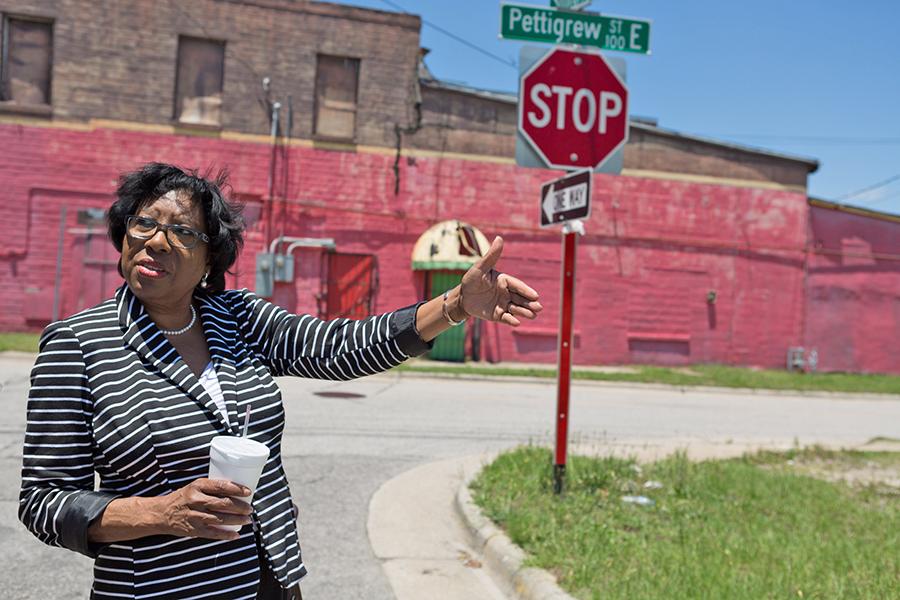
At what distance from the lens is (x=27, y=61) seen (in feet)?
63.5

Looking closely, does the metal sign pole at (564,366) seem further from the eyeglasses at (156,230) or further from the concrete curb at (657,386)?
the concrete curb at (657,386)

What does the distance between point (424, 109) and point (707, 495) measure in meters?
15.8

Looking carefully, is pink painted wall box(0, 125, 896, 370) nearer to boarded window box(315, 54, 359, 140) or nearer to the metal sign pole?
boarded window box(315, 54, 359, 140)

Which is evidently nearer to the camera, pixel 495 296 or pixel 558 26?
pixel 495 296

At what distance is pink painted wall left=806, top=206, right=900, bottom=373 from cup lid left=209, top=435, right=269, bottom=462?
23103mm

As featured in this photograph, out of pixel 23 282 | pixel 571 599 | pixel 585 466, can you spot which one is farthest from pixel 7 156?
pixel 571 599

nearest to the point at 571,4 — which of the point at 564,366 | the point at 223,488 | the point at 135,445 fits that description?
the point at 564,366

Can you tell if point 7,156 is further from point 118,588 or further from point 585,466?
point 118,588

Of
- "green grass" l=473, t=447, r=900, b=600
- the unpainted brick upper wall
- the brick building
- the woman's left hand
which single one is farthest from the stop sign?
the unpainted brick upper wall

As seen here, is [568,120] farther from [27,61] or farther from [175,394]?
[27,61]

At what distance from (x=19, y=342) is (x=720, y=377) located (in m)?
15.5

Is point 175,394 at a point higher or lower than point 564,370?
higher

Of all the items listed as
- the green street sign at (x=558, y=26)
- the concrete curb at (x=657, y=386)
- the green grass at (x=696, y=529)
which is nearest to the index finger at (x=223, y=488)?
the green grass at (x=696, y=529)

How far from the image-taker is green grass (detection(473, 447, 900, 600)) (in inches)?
164
